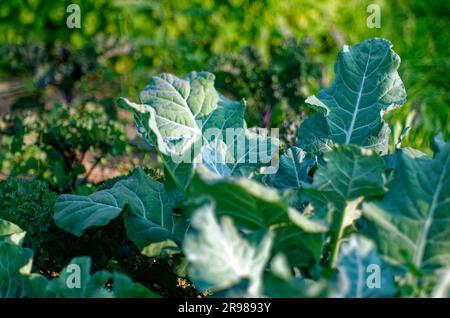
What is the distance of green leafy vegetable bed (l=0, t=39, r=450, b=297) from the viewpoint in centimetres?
159

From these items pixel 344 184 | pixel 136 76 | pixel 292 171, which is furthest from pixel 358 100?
pixel 136 76

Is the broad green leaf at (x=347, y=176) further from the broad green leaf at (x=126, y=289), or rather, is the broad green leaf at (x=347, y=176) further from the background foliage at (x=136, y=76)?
the broad green leaf at (x=126, y=289)

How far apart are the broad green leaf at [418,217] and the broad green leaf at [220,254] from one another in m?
0.35

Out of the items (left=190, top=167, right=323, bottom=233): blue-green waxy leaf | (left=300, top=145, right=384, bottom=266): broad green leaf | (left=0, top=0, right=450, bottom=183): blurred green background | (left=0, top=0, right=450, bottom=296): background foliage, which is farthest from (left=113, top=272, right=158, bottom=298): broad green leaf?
(left=0, top=0, right=450, bottom=183): blurred green background

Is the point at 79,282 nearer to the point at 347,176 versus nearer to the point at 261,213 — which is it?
the point at 261,213

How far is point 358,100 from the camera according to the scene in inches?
94.7

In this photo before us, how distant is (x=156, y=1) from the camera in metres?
5.11

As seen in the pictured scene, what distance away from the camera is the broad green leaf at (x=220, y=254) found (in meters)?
1.49

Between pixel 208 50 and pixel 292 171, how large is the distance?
3.38m

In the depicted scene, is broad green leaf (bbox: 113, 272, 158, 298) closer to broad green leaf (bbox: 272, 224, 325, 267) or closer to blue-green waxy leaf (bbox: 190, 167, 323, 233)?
blue-green waxy leaf (bbox: 190, 167, 323, 233)

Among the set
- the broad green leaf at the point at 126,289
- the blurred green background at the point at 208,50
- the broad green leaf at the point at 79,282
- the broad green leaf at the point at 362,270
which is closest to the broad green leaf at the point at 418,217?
the broad green leaf at the point at 362,270

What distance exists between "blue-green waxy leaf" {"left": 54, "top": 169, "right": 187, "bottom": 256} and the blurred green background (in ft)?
5.39

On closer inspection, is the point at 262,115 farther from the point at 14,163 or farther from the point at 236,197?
the point at 236,197
